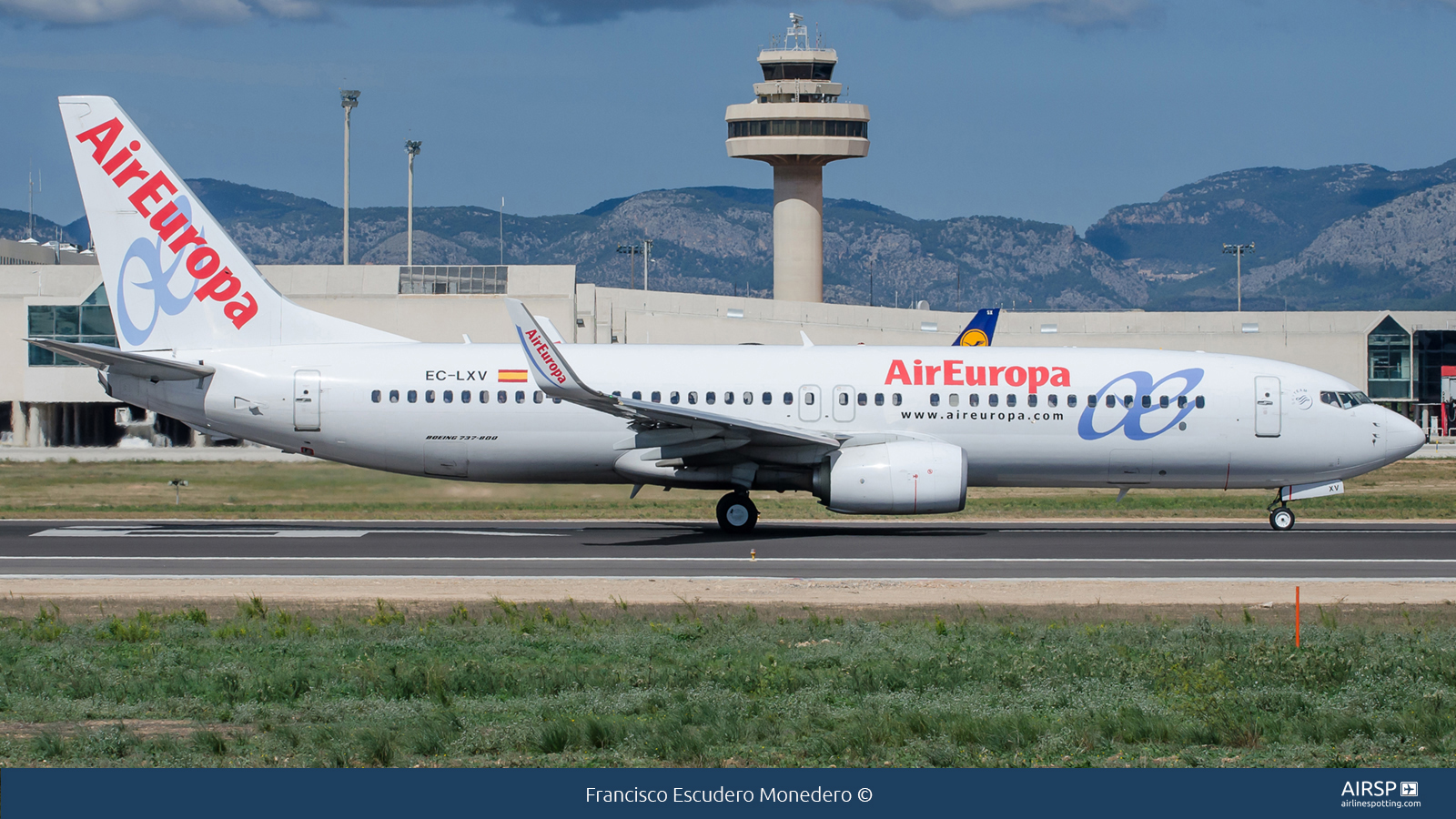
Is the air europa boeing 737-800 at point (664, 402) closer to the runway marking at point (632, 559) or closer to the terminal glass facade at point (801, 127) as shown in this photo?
the runway marking at point (632, 559)

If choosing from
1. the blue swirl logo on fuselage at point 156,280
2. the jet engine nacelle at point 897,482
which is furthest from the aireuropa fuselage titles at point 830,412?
the jet engine nacelle at point 897,482

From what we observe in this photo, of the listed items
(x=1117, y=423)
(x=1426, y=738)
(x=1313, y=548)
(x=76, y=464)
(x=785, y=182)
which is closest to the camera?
(x=1426, y=738)

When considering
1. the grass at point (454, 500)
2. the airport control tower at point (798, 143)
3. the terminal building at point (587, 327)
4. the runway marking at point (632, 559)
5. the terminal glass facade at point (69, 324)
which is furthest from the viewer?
the airport control tower at point (798, 143)

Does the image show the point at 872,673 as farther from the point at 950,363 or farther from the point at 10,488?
the point at 10,488

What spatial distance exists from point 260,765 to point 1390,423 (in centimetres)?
2687

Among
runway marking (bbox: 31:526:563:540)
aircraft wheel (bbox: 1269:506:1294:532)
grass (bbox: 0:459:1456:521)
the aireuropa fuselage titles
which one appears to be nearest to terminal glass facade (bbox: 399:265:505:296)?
grass (bbox: 0:459:1456:521)

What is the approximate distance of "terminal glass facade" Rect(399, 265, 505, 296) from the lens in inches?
2675

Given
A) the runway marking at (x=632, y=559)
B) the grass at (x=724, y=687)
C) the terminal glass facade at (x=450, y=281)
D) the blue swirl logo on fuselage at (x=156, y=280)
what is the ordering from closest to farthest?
the grass at (x=724, y=687)
the runway marking at (x=632, y=559)
the blue swirl logo on fuselage at (x=156, y=280)
the terminal glass facade at (x=450, y=281)

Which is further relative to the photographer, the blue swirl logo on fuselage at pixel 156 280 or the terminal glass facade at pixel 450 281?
the terminal glass facade at pixel 450 281

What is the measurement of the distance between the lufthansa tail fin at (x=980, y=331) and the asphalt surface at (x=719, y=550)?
1465 cm

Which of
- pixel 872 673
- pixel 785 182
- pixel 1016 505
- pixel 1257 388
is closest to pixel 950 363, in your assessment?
pixel 1257 388

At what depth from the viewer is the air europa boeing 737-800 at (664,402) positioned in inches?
1188

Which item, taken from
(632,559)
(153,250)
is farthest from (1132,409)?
(153,250)

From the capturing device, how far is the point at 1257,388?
30.7m
